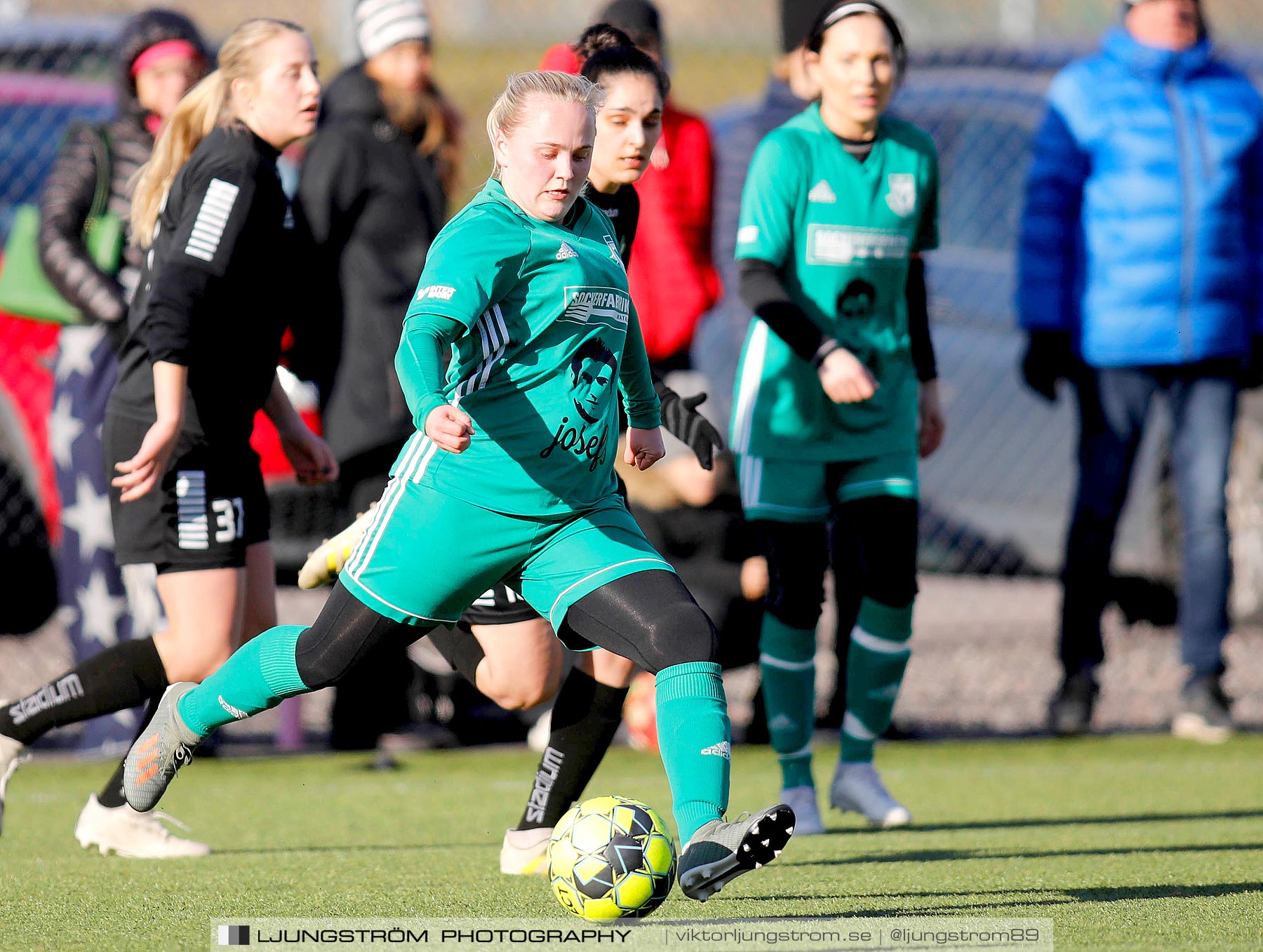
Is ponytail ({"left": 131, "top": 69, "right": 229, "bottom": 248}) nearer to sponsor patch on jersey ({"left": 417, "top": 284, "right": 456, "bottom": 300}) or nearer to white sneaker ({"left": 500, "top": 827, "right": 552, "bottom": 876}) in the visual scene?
sponsor patch on jersey ({"left": 417, "top": 284, "right": 456, "bottom": 300})

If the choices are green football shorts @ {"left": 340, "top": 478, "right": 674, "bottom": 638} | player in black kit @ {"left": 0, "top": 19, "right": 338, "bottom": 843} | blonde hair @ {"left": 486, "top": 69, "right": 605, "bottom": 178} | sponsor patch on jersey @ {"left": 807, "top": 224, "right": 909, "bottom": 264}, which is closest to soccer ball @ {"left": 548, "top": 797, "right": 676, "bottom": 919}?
green football shorts @ {"left": 340, "top": 478, "right": 674, "bottom": 638}

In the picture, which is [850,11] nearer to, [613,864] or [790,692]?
[790,692]

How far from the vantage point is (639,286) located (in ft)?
20.5

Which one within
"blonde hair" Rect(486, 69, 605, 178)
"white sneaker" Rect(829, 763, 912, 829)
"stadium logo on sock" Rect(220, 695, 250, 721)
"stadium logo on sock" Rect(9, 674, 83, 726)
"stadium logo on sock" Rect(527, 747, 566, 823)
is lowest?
"white sneaker" Rect(829, 763, 912, 829)

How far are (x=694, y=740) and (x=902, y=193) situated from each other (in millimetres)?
2274

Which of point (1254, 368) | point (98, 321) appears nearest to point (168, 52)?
point (98, 321)

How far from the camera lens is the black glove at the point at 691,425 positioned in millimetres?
4246

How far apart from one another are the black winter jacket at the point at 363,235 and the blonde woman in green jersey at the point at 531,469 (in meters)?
2.38

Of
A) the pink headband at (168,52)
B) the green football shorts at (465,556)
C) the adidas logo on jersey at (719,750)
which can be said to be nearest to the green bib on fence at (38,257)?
the pink headband at (168,52)

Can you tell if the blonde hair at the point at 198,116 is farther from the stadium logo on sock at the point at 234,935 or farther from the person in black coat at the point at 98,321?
the stadium logo on sock at the point at 234,935

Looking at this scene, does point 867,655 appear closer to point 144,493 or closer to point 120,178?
point 144,493

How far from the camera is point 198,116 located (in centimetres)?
475

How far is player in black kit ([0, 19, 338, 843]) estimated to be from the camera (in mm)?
4465

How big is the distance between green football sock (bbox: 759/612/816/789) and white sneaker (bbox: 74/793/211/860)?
1.58 metres
